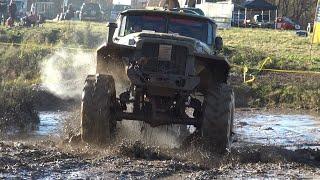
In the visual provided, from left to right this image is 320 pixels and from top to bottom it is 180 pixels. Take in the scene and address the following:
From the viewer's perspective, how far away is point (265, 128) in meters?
14.3

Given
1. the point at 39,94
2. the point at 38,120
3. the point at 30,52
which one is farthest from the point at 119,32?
the point at 30,52

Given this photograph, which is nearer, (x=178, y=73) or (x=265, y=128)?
(x=178, y=73)

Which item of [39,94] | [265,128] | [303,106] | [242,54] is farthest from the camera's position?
[242,54]

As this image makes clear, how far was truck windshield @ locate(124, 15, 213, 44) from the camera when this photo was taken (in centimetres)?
1071

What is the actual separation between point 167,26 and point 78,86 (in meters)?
6.76

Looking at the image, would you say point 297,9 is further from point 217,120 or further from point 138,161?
point 138,161

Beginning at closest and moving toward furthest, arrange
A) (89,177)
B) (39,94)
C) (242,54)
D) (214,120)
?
(89,177), (214,120), (39,94), (242,54)

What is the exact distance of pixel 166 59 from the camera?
30.6ft

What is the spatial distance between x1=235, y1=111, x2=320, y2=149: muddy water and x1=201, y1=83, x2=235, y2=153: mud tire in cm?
265

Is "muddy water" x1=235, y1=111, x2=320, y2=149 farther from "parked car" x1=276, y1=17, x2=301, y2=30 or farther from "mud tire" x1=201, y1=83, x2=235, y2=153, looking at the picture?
"parked car" x1=276, y1=17, x2=301, y2=30

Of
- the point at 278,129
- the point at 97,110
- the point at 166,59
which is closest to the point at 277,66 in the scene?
the point at 278,129

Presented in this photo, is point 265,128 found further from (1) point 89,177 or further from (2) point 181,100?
(1) point 89,177

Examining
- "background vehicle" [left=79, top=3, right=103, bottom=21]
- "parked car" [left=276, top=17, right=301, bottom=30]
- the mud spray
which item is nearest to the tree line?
"parked car" [left=276, top=17, right=301, bottom=30]

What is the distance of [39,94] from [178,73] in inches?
299
